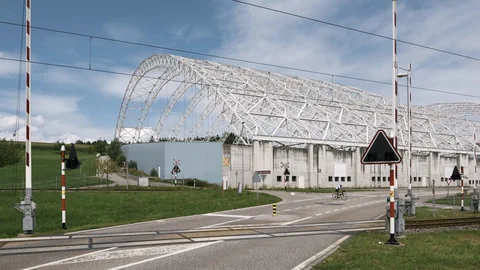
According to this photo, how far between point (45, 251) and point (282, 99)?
189ft

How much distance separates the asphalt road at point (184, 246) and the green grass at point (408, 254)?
88 centimetres

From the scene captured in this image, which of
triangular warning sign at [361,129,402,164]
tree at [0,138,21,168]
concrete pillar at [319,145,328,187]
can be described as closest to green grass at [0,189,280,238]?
tree at [0,138,21,168]

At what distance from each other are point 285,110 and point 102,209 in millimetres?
39764

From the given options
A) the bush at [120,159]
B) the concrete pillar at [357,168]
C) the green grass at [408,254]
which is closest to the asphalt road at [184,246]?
the green grass at [408,254]

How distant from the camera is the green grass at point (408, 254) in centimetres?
989

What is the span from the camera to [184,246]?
12.7m

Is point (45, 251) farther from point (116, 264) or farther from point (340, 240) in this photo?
point (340, 240)

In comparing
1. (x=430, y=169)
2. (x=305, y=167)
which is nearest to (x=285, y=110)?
(x=305, y=167)

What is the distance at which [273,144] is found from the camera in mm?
57750

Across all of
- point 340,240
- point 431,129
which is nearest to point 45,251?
point 340,240

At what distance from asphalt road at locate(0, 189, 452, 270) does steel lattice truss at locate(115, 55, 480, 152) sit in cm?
3744

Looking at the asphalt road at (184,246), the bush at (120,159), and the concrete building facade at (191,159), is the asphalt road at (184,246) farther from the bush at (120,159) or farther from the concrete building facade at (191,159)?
the bush at (120,159)

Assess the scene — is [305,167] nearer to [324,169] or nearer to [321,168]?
[321,168]

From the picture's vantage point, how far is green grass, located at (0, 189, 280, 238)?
63.8 feet
